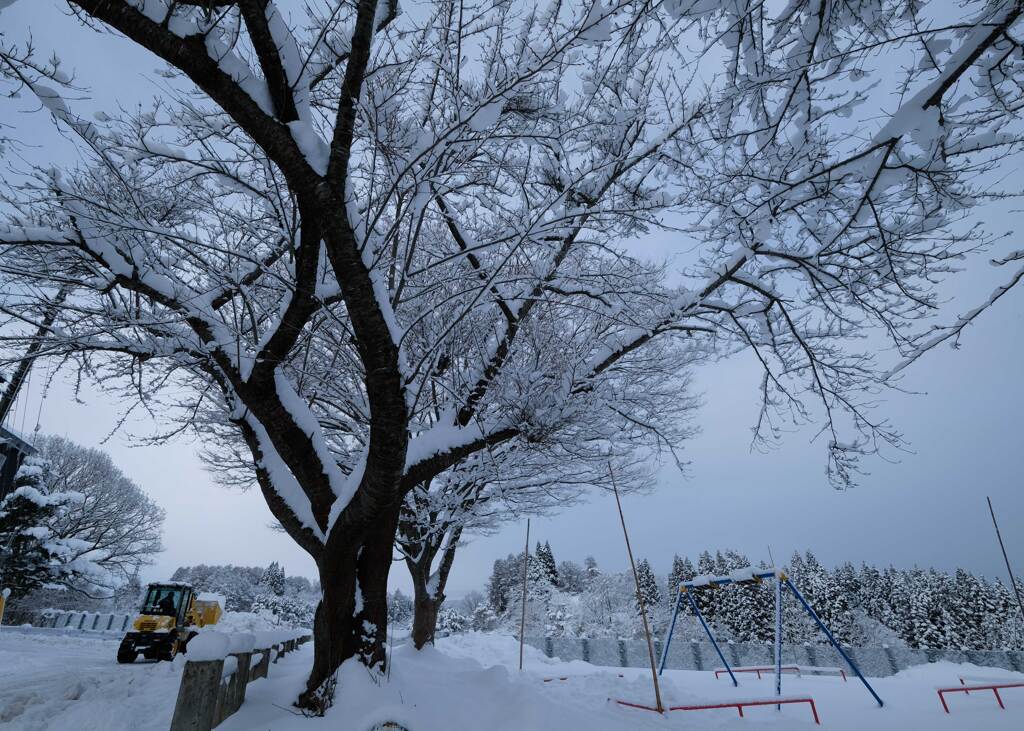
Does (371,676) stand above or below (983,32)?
below

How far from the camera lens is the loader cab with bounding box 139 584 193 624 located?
14459 mm

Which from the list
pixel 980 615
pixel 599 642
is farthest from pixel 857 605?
pixel 599 642

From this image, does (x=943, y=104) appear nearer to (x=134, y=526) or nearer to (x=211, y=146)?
(x=211, y=146)

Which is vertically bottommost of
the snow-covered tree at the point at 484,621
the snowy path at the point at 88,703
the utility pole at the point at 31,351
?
the snow-covered tree at the point at 484,621

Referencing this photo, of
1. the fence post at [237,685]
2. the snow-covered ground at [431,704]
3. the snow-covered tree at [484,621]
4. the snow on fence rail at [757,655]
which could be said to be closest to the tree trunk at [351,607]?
the snow-covered ground at [431,704]

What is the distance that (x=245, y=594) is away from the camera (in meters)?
67.2

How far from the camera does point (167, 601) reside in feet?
48.5

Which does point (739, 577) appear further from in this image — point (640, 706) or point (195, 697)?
point (195, 697)

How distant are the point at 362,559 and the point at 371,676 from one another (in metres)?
1.15

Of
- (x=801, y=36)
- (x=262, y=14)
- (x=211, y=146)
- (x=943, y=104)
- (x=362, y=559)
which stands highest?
(x=211, y=146)

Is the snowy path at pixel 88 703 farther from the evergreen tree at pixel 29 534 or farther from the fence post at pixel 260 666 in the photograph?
the evergreen tree at pixel 29 534

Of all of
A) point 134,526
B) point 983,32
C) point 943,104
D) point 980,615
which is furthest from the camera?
point 980,615

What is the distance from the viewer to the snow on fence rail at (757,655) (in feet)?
62.1

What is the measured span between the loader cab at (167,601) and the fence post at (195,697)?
15.0 m
